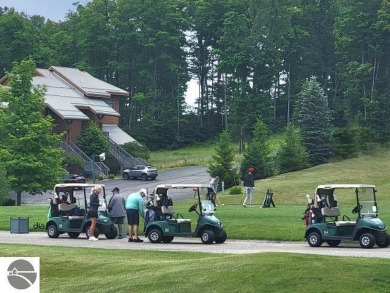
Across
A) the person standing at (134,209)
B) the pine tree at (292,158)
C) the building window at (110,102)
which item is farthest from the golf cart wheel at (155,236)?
the building window at (110,102)

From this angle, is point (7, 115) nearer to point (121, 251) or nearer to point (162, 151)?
point (121, 251)

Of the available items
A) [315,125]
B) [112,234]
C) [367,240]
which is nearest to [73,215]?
[112,234]

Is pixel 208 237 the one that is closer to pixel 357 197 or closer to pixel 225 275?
pixel 357 197

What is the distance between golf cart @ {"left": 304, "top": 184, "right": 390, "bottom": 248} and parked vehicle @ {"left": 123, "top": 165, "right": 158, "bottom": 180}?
50.2m

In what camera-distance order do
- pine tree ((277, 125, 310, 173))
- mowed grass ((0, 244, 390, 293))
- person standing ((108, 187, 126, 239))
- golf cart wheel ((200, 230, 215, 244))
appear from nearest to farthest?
mowed grass ((0, 244, 390, 293)), golf cart wheel ((200, 230, 215, 244)), person standing ((108, 187, 126, 239)), pine tree ((277, 125, 310, 173))

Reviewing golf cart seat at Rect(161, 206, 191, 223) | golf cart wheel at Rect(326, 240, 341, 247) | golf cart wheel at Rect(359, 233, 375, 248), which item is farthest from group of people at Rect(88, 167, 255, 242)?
golf cart wheel at Rect(359, 233, 375, 248)

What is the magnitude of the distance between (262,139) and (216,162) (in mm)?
4663

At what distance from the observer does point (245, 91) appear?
115 m

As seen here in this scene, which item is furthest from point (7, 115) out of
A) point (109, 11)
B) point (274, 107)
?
point (109, 11)

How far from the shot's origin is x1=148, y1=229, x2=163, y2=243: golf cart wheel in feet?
106

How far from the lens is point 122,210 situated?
113 ft

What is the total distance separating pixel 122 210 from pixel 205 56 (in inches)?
3679

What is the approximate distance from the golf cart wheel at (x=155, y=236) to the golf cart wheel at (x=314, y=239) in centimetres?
482

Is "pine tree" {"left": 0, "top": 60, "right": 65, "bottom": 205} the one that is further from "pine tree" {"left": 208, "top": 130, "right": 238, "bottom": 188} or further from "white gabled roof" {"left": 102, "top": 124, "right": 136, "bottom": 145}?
"white gabled roof" {"left": 102, "top": 124, "right": 136, "bottom": 145}
